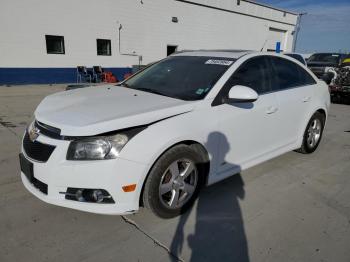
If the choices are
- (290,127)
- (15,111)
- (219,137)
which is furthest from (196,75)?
(15,111)

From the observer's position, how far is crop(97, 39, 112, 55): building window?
16.2m

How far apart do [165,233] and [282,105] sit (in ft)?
7.29

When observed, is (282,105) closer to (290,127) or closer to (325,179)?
(290,127)

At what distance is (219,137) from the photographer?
314 cm

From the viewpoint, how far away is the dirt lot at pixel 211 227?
254 centimetres

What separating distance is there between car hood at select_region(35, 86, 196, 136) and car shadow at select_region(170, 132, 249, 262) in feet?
2.04

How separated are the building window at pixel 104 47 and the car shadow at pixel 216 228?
1420cm

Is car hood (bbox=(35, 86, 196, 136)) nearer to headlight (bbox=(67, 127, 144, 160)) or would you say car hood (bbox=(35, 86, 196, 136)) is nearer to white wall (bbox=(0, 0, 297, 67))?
headlight (bbox=(67, 127, 144, 160))

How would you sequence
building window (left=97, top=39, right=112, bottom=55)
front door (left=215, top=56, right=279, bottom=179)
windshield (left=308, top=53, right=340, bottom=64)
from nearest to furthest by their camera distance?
front door (left=215, top=56, right=279, bottom=179) < windshield (left=308, top=53, right=340, bottom=64) < building window (left=97, top=39, right=112, bottom=55)

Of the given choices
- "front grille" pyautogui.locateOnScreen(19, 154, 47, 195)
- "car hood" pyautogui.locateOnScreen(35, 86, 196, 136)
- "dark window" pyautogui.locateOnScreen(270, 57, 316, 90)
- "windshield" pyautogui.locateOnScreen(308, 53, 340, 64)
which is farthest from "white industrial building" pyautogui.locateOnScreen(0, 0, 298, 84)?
"dark window" pyautogui.locateOnScreen(270, 57, 316, 90)

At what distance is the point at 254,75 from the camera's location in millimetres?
3727

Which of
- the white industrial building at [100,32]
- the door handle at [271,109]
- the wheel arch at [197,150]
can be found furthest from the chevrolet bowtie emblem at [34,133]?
the white industrial building at [100,32]

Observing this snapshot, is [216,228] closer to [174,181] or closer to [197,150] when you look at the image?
[174,181]

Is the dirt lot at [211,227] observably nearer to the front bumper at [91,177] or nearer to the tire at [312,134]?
the front bumper at [91,177]
